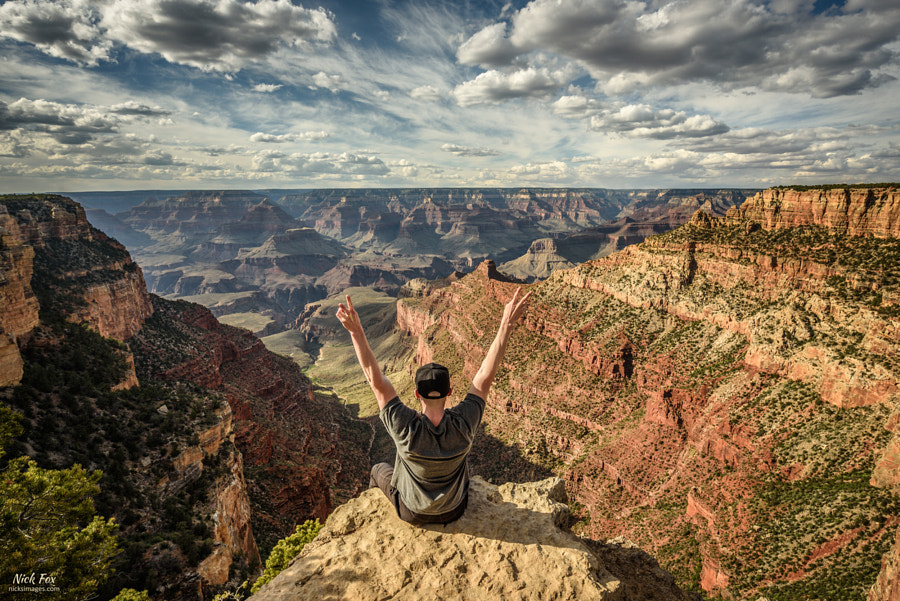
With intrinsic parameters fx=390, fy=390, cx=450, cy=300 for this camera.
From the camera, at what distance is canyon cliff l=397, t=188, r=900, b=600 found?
1291 inches

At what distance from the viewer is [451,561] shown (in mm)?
8266

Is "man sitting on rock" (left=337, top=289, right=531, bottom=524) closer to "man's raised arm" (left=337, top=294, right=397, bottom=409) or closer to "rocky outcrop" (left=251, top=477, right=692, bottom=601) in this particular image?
"man's raised arm" (left=337, top=294, right=397, bottom=409)

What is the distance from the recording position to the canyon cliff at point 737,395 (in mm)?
32781

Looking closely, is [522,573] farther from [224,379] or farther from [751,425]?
[224,379]

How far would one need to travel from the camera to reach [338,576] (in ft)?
27.2

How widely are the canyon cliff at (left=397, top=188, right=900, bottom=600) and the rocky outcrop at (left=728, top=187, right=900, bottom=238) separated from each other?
0.65 feet

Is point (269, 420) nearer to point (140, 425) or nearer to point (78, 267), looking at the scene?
point (140, 425)

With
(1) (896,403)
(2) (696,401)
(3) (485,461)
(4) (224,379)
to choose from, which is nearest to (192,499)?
(3) (485,461)

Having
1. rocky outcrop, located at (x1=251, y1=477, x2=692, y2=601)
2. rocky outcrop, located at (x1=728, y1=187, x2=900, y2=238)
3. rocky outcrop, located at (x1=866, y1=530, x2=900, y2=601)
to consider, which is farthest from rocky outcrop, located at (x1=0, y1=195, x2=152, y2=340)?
rocky outcrop, located at (x1=728, y1=187, x2=900, y2=238)

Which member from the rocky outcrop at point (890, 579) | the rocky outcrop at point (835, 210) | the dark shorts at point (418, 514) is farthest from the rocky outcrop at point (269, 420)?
the rocky outcrop at point (835, 210)

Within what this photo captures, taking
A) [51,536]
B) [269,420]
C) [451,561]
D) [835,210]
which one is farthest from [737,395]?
[269,420]

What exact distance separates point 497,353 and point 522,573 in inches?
179

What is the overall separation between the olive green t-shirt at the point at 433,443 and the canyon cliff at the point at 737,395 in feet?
83.8

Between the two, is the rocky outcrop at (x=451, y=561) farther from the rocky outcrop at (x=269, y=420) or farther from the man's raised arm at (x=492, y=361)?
the rocky outcrop at (x=269, y=420)
